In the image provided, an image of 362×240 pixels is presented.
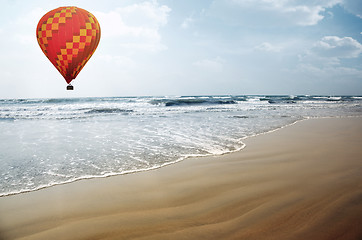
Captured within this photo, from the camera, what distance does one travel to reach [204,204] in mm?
2840

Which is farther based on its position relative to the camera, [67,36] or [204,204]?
[67,36]

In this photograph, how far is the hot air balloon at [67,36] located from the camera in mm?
8328

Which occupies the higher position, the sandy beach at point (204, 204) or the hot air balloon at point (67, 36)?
the hot air balloon at point (67, 36)

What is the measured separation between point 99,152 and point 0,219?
3141 millimetres

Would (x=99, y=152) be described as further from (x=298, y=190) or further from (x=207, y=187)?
(x=298, y=190)

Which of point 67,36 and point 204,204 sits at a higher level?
point 67,36

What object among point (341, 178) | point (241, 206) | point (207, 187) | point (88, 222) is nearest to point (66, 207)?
point (88, 222)

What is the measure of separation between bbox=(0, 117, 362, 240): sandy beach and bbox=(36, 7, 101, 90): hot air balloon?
6.64m

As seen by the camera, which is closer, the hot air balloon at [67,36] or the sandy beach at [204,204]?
the sandy beach at [204,204]

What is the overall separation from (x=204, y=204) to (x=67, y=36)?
8.26m

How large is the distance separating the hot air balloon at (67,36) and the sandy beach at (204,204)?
6644 millimetres

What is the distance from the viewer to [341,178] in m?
3.52

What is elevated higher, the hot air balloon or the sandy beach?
the hot air balloon

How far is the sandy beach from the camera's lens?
228cm
